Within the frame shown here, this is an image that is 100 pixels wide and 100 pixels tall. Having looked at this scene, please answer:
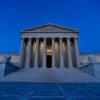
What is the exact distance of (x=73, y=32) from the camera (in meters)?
33.3

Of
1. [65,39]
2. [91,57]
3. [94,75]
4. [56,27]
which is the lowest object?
[94,75]

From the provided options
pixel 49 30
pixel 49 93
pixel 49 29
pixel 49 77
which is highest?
pixel 49 29

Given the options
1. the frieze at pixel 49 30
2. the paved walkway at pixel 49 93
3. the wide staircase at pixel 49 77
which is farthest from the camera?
the frieze at pixel 49 30

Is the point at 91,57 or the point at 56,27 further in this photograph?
the point at 56,27

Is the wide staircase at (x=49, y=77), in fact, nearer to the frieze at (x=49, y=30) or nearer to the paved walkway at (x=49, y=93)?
the paved walkway at (x=49, y=93)

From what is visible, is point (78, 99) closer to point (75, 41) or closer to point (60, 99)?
point (60, 99)

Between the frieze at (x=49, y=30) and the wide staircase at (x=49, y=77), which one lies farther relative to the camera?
the frieze at (x=49, y=30)

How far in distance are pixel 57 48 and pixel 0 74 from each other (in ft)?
72.4

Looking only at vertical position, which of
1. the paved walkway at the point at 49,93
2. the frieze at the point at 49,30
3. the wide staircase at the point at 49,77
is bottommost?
the wide staircase at the point at 49,77

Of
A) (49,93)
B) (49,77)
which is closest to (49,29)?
(49,77)

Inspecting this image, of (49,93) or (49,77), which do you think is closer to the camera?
(49,93)

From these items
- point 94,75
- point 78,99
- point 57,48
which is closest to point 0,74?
point 94,75

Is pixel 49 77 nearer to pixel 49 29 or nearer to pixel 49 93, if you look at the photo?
pixel 49 93

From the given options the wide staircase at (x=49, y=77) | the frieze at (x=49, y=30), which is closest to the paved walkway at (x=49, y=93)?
the wide staircase at (x=49, y=77)
